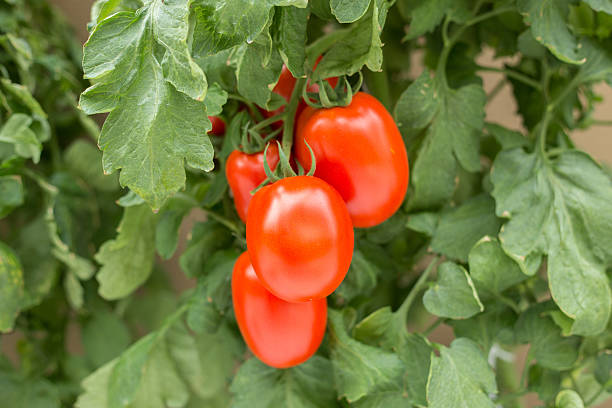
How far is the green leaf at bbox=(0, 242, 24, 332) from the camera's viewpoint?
2.03 ft

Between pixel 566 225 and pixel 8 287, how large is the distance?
0.61 metres

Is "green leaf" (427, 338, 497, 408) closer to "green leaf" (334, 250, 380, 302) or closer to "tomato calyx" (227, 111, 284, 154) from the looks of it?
"green leaf" (334, 250, 380, 302)

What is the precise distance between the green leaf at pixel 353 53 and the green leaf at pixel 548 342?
0.30m

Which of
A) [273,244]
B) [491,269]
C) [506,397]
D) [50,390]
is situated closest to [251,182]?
[273,244]

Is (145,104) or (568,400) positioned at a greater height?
(145,104)

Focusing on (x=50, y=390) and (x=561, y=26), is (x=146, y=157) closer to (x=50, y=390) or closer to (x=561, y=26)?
(x=561, y=26)

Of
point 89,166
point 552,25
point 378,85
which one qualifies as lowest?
point 89,166

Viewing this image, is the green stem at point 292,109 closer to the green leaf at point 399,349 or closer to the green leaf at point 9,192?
the green leaf at point 399,349

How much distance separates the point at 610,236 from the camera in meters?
0.45

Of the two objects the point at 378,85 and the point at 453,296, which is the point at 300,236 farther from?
the point at 378,85

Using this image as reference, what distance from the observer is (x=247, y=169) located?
1.41ft

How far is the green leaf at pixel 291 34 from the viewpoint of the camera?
351 mm

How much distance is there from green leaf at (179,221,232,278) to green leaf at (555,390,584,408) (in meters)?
0.36

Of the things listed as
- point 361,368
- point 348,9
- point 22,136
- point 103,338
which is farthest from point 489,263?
point 103,338
